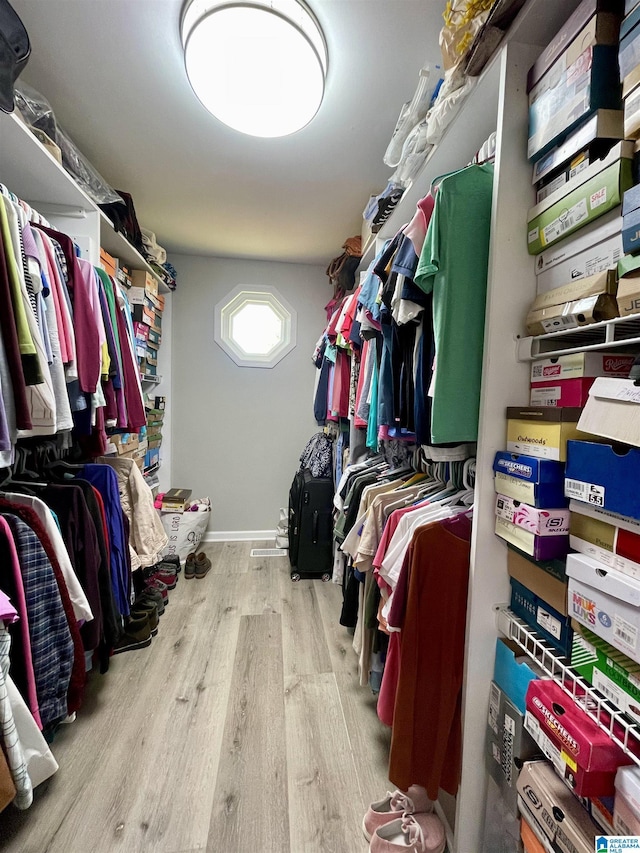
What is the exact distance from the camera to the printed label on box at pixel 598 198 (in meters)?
0.63

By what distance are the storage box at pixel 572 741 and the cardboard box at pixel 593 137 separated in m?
1.02

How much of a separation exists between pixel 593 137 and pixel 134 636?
242 cm

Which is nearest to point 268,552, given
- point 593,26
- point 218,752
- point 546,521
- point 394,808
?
point 218,752

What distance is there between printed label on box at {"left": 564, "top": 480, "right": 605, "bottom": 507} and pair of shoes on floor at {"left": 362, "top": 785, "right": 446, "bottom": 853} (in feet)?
3.44

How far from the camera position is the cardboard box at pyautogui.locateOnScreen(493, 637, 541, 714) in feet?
2.58

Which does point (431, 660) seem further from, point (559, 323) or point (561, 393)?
point (559, 323)

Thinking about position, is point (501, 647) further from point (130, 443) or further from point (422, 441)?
point (130, 443)

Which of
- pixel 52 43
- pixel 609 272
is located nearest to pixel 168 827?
pixel 609 272

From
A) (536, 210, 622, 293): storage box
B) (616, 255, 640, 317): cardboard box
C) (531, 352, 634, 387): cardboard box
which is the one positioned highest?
(536, 210, 622, 293): storage box

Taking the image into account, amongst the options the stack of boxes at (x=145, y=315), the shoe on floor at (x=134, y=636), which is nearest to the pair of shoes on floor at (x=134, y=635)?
the shoe on floor at (x=134, y=636)

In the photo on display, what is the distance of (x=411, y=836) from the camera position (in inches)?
38.8

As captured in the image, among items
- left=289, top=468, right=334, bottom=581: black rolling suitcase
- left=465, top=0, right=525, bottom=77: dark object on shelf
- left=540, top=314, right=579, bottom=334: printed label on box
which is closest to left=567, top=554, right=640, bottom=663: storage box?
left=540, top=314, right=579, bottom=334: printed label on box

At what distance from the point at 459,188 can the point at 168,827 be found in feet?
6.30

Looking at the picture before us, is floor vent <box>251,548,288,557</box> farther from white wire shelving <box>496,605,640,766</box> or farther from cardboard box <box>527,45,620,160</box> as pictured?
cardboard box <box>527,45,620,160</box>
